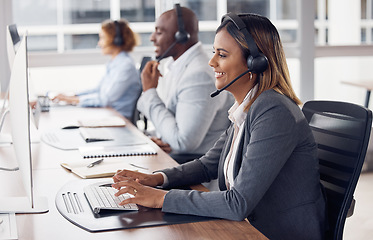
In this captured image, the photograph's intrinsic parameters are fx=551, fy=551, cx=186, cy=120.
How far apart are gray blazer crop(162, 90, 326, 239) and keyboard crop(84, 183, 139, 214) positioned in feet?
0.42

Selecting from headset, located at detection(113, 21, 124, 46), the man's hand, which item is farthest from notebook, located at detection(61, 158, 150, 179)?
headset, located at detection(113, 21, 124, 46)

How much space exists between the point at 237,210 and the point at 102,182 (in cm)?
51

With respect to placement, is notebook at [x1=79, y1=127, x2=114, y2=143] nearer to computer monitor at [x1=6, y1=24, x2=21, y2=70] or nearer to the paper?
the paper

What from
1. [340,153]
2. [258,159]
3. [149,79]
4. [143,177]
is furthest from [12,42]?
[340,153]

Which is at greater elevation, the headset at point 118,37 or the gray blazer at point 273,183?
the headset at point 118,37

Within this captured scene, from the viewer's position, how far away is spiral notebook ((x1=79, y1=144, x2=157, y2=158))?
2.14 m

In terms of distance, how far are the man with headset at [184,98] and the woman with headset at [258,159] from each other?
79 cm

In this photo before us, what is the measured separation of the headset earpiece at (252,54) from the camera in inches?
58.8

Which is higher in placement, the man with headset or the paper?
the man with headset

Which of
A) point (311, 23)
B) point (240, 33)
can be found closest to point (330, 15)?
point (311, 23)

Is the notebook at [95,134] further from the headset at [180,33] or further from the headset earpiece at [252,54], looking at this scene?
the headset earpiece at [252,54]

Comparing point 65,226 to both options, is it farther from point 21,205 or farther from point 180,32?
point 180,32

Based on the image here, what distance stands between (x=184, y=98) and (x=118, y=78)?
55.0 inches

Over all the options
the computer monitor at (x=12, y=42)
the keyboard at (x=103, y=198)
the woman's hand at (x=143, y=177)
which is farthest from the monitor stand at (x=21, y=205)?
the computer monitor at (x=12, y=42)
